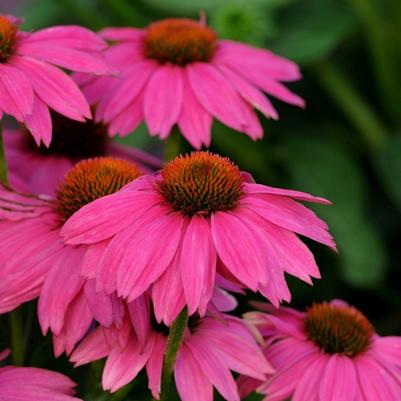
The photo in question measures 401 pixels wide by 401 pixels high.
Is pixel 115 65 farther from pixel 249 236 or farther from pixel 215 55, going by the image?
pixel 249 236

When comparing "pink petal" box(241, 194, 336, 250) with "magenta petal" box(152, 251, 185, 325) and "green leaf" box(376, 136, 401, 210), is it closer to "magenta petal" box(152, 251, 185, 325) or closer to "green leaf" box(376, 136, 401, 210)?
"magenta petal" box(152, 251, 185, 325)

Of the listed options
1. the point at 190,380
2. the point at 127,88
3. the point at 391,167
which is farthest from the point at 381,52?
the point at 190,380

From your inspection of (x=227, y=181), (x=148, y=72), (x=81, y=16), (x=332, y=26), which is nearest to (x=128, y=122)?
(x=148, y=72)

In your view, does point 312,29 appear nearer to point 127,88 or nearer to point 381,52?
point 381,52

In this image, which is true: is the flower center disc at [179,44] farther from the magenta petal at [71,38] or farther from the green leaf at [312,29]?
the green leaf at [312,29]

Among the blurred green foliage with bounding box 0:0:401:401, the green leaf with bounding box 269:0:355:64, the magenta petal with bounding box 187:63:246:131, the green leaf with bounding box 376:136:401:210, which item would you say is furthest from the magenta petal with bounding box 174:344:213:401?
the green leaf with bounding box 269:0:355:64

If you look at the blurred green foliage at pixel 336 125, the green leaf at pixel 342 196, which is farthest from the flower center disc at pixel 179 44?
the green leaf at pixel 342 196
